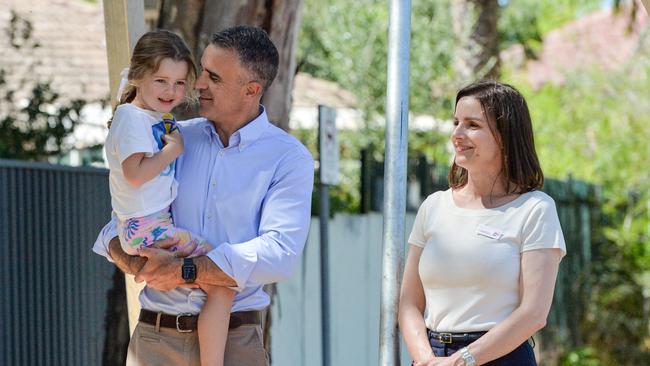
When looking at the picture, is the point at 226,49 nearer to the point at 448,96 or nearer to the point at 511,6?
the point at 448,96

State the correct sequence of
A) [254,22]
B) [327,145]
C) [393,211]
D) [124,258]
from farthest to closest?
[327,145], [254,22], [393,211], [124,258]

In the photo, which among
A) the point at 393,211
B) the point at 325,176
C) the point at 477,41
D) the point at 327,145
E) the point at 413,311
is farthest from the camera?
the point at 477,41

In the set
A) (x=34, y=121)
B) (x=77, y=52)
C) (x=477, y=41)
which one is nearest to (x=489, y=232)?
(x=34, y=121)

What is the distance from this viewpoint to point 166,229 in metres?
4.02

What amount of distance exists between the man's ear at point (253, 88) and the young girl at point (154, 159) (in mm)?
202

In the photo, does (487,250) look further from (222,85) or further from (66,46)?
(66,46)

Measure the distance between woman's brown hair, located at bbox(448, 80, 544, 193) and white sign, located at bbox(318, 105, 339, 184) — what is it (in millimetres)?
2704

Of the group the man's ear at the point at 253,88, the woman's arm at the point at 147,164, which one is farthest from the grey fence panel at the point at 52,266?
the man's ear at the point at 253,88

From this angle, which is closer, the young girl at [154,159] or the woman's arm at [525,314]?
the young girl at [154,159]

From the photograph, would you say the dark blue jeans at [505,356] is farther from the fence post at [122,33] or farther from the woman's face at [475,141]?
the fence post at [122,33]

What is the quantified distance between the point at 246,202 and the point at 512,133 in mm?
997

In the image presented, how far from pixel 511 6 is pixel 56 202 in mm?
32118

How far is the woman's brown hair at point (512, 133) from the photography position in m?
4.28

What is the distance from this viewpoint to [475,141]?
4.29 meters
